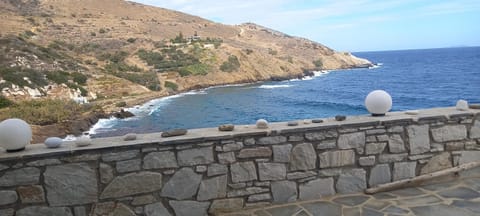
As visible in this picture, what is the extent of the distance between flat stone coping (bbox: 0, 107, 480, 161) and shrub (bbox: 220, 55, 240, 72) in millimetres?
46904

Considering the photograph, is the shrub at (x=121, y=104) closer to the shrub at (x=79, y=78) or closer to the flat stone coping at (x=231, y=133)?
the shrub at (x=79, y=78)

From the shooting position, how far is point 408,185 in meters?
4.28

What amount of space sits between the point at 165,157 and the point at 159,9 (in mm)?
75932

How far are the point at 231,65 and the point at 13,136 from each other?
49.5 m

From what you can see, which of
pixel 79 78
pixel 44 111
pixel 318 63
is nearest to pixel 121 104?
pixel 79 78

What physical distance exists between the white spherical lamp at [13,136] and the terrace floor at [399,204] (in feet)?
6.42

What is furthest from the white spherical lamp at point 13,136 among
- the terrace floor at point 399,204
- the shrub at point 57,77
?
the shrub at point 57,77

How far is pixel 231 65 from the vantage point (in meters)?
52.4

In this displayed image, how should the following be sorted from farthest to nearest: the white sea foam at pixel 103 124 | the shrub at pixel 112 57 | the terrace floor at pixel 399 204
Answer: the shrub at pixel 112 57, the white sea foam at pixel 103 124, the terrace floor at pixel 399 204

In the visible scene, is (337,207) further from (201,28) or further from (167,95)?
(201,28)

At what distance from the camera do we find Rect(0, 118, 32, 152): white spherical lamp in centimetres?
329

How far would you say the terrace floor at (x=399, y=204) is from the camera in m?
3.68

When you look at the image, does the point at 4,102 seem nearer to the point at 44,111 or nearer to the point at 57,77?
the point at 44,111

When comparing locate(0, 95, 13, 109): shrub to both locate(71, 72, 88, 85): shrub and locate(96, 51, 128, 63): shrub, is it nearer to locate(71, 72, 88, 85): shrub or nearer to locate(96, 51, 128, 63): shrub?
locate(71, 72, 88, 85): shrub
